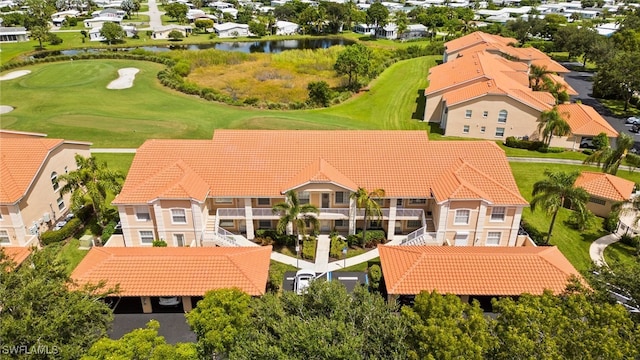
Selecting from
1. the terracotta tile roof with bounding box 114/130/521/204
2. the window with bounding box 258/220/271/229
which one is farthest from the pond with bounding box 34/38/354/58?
the window with bounding box 258/220/271/229

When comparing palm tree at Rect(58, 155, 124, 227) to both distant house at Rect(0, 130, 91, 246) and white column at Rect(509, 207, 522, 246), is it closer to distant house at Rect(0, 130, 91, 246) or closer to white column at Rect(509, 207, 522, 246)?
distant house at Rect(0, 130, 91, 246)

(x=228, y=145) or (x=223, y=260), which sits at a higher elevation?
(x=228, y=145)

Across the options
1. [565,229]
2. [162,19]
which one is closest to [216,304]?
[565,229]

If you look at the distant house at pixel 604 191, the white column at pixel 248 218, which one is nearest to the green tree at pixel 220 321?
the white column at pixel 248 218

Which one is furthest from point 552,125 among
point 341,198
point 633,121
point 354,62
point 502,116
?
point 354,62

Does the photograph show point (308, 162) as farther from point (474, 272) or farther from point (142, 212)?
point (474, 272)

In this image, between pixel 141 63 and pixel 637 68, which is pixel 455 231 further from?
pixel 141 63

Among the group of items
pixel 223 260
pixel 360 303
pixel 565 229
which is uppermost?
pixel 360 303
